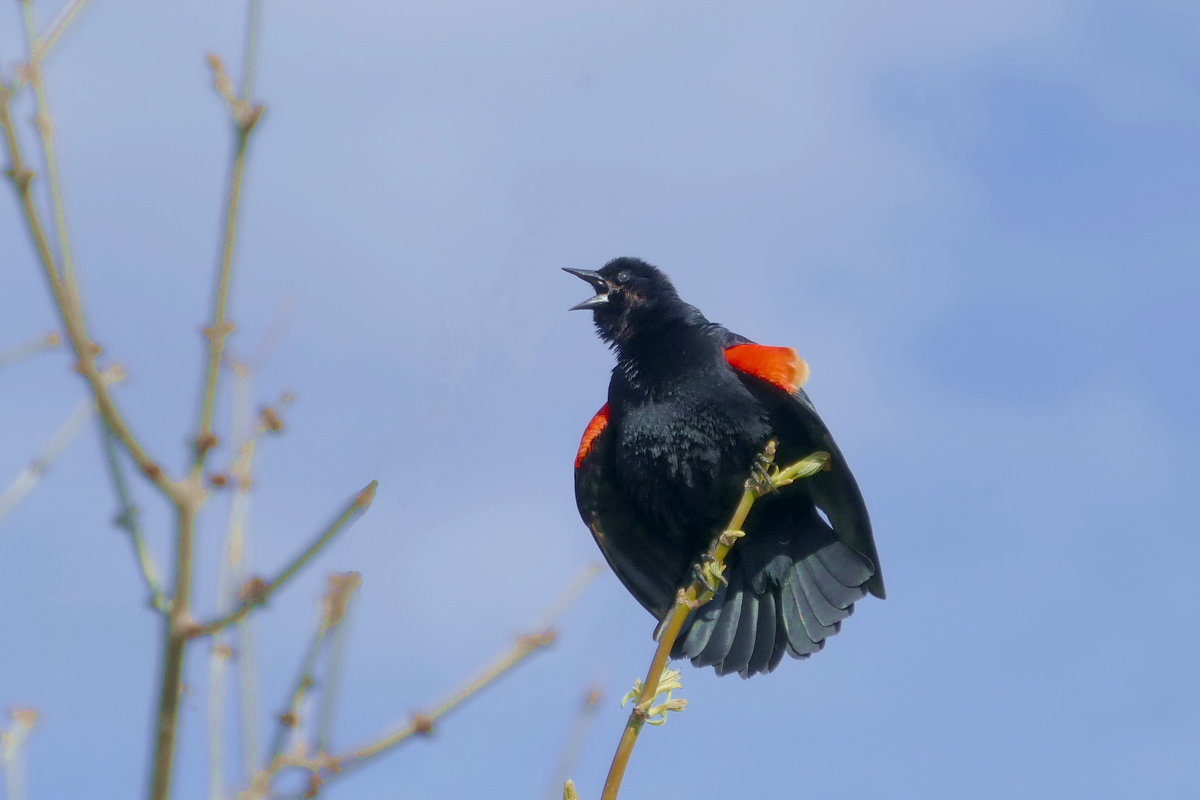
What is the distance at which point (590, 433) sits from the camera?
6848 millimetres

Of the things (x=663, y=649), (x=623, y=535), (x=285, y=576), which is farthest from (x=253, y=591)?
(x=623, y=535)

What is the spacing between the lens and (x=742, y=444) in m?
6.29

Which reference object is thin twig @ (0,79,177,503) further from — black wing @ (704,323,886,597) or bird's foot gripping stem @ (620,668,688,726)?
black wing @ (704,323,886,597)

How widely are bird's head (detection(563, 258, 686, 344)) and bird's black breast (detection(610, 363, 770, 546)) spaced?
2.40 ft

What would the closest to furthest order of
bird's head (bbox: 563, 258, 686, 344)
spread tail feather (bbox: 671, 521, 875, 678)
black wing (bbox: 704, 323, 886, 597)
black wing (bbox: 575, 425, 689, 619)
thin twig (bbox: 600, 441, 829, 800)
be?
thin twig (bbox: 600, 441, 829, 800), black wing (bbox: 704, 323, 886, 597), spread tail feather (bbox: 671, 521, 875, 678), black wing (bbox: 575, 425, 689, 619), bird's head (bbox: 563, 258, 686, 344)

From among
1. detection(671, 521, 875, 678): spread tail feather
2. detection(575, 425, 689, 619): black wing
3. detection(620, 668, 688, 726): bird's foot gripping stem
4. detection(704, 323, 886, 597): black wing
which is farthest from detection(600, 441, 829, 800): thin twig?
detection(575, 425, 689, 619): black wing

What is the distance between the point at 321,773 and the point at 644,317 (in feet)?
19.7

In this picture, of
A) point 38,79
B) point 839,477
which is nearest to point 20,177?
point 38,79

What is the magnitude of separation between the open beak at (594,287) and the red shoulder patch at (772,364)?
41.2 inches

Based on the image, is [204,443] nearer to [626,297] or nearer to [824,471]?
[824,471]

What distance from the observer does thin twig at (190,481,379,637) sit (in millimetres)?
1120

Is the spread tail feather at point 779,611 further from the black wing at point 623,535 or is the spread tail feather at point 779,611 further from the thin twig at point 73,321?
the thin twig at point 73,321

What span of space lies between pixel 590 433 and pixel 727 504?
0.86m

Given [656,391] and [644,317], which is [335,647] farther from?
[644,317]
